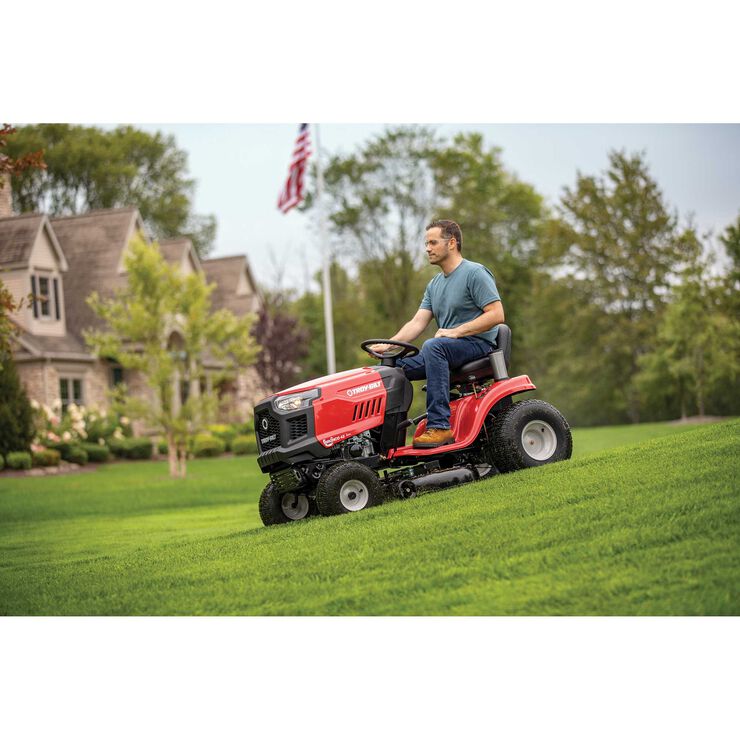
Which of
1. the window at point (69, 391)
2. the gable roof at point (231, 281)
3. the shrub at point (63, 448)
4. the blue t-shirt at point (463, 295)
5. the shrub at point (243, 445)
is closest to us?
the blue t-shirt at point (463, 295)

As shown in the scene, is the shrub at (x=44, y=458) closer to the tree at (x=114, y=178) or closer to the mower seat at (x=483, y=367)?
the tree at (x=114, y=178)

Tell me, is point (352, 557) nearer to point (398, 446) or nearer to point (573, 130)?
point (398, 446)

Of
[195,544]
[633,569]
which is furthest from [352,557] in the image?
[195,544]

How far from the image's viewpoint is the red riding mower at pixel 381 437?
629 cm

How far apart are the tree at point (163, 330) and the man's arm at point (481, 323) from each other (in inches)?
402

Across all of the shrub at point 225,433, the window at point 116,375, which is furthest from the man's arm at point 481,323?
the window at point 116,375

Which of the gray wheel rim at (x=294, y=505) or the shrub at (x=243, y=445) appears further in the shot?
the shrub at (x=243, y=445)

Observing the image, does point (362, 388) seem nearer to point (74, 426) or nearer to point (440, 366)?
point (440, 366)

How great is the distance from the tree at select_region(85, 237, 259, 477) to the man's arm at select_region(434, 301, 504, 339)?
33.5ft

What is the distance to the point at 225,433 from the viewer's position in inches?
894

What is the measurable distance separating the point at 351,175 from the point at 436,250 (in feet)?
69.1

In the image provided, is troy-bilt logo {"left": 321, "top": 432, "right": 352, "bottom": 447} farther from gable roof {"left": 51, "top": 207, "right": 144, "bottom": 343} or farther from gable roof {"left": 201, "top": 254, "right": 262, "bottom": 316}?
gable roof {"left": 201, "top": 254, "right": 262, "bottom": 316}

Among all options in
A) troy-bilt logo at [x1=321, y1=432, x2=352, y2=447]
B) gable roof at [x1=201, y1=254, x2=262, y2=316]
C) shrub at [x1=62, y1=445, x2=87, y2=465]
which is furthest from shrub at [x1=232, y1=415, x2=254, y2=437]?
troy-bilt logo at [x1=321, y1=432, x2=352, y2=447]

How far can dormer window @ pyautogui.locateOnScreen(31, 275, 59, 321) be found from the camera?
20797mm
